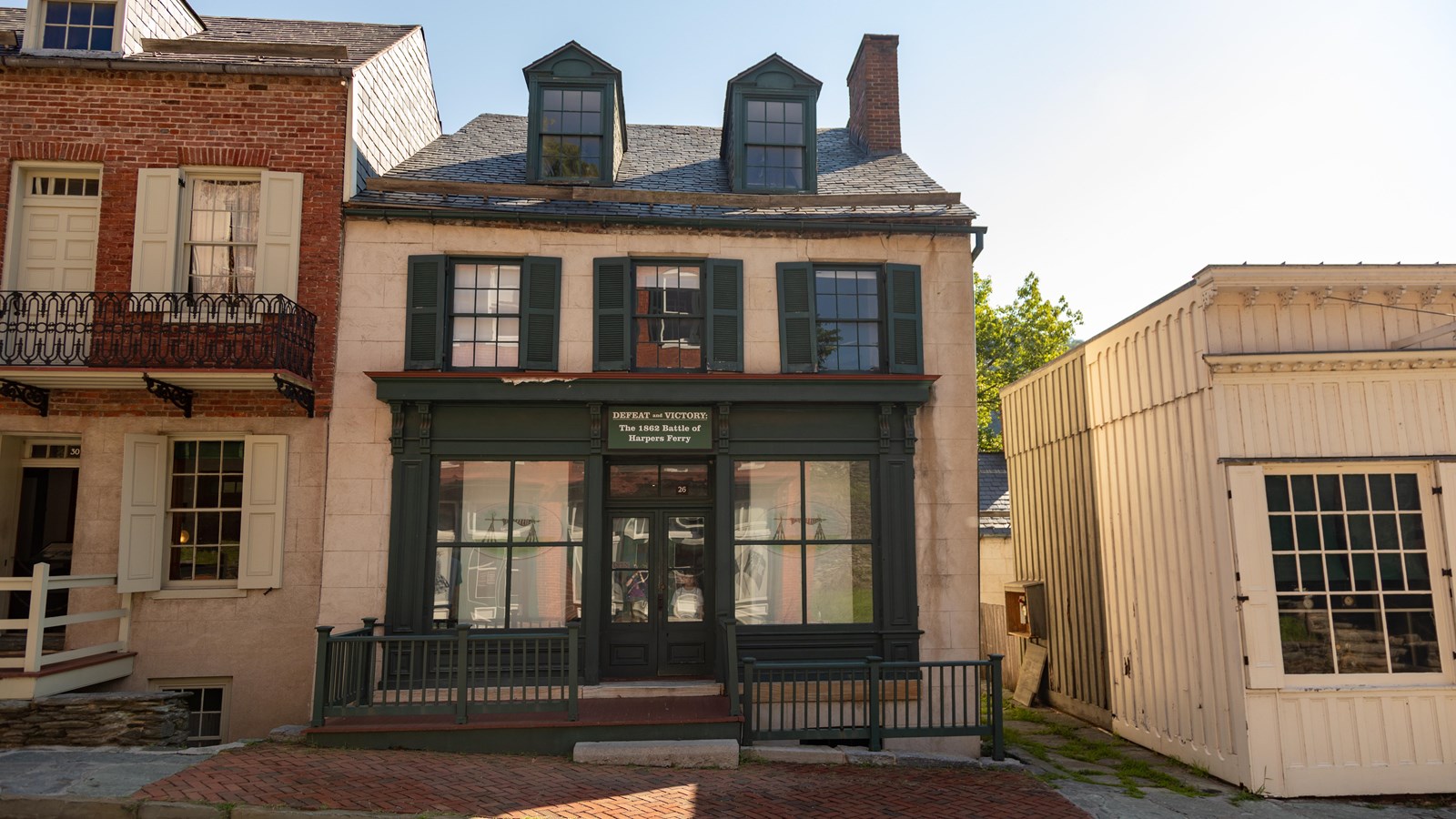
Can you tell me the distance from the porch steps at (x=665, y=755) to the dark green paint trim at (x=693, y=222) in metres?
6.29

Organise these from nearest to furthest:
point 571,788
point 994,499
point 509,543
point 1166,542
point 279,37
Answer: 1. point 571,788
2. point 1166,542
3. point 509,543
4. point 279,37
5. point 994,499

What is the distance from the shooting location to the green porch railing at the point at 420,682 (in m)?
9.24

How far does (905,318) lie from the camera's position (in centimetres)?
1142

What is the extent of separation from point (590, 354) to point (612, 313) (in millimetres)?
592

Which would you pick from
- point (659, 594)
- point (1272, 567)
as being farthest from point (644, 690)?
point (1272, 567)

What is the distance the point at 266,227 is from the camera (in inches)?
432

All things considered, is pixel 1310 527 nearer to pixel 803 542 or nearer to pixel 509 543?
pixel 803 542

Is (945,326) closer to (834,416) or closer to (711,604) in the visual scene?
(834,416)

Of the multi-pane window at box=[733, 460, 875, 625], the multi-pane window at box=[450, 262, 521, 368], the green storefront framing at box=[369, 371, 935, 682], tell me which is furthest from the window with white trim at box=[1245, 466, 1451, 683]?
the multi-pane window at box=[450, 262, 521, 368]

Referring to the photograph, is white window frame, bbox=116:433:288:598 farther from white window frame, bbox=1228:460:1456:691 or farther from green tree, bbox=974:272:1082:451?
green tree, bbox=974:272:1082:451

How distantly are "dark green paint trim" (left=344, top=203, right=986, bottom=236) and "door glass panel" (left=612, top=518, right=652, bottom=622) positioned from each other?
3844 mm

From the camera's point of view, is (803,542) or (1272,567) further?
(803,542)

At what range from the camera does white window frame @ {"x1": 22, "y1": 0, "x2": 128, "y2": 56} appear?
11.4 metres

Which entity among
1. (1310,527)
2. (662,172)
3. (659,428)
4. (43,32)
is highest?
(43,32)
